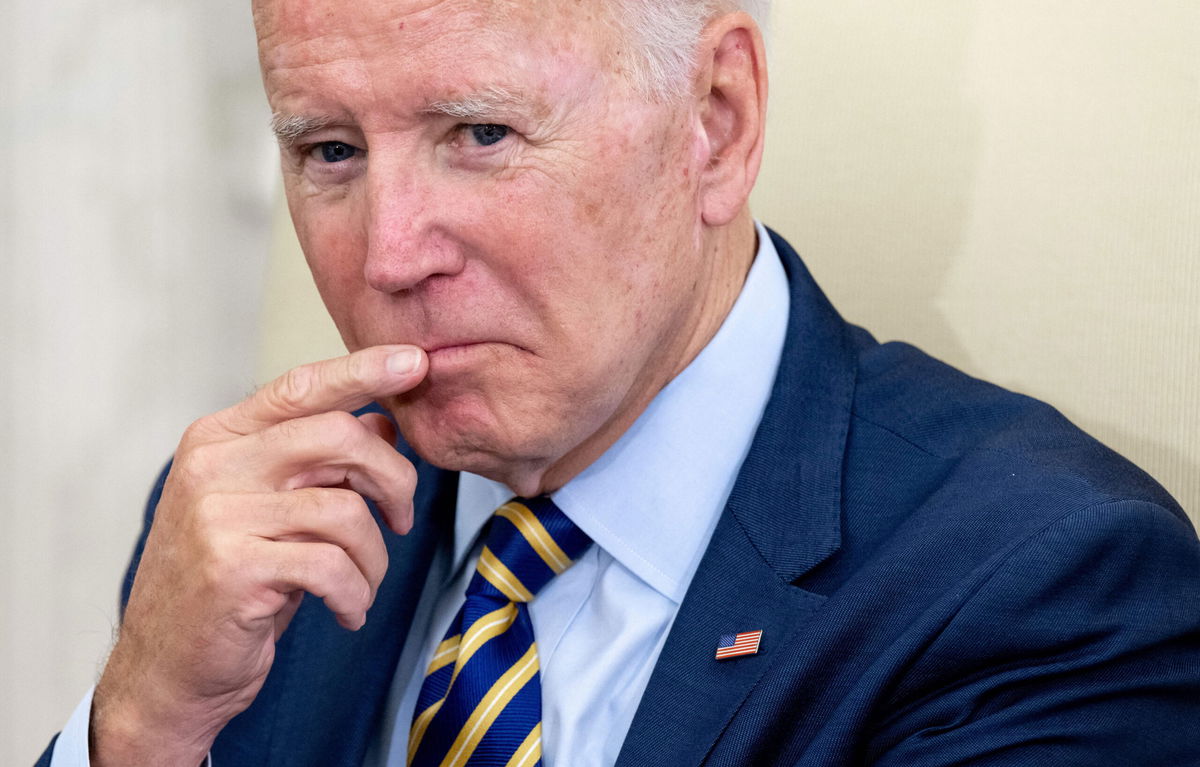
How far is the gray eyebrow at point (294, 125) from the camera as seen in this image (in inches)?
46.7

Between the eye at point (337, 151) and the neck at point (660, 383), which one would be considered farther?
the neck at point (660, 383)

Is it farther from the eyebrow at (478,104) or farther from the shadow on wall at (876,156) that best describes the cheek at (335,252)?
the shadow on wall at (876,156)

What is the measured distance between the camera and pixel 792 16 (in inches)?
67.1

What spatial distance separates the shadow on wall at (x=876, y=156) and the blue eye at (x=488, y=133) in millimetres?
656

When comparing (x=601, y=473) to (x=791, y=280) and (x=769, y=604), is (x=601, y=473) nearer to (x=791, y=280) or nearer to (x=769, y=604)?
(x=769, y=604)

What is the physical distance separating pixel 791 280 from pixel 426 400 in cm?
51

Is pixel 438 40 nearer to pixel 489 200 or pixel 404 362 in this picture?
pixel 489 200

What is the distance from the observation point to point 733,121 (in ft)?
4.33

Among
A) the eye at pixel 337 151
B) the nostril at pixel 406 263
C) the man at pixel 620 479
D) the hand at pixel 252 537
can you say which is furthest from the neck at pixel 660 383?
the eye at pixel 337 151

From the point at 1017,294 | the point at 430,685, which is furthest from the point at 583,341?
the point at 1017,294

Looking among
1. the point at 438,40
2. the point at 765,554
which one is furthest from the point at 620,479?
the point at 438,40

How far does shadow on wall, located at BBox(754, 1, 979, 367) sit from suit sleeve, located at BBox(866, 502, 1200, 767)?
55 centimetres

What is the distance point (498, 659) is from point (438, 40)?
66 centimetres

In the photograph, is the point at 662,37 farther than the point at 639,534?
No
